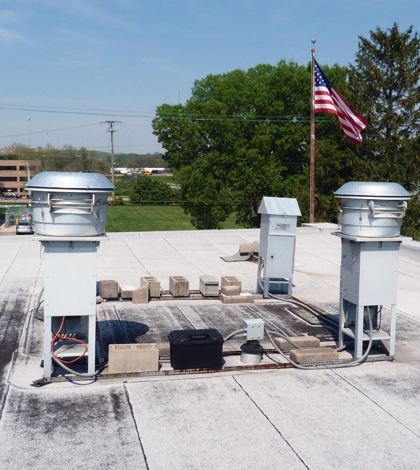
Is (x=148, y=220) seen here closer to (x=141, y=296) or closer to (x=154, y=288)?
(x=154, y=288)

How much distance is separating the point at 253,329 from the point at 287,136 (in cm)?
4346

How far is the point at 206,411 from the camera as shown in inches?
299

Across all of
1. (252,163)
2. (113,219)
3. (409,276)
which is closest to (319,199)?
(252,163)

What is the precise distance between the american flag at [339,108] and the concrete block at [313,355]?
1909 centimetres

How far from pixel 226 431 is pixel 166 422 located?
0.86 meters

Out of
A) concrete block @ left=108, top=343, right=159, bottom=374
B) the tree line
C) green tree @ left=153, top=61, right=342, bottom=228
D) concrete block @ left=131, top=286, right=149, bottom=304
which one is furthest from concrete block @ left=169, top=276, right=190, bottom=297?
green tree @ left=153, top=61, right=342, bottom=228

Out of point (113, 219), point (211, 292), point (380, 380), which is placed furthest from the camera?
point (113, 219)

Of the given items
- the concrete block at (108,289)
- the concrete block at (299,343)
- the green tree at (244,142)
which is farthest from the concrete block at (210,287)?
the green tree at (244,142)

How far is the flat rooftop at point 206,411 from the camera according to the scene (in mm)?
6395

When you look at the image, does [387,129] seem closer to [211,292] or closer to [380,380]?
[211,292]

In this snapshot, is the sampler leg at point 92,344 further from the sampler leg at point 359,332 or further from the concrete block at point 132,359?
the sampler leg at point 359,332

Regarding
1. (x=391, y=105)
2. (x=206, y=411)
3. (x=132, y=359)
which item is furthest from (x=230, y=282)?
(x=391, y=105)

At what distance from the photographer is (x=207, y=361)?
9.11 metres

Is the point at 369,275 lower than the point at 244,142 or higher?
lower
